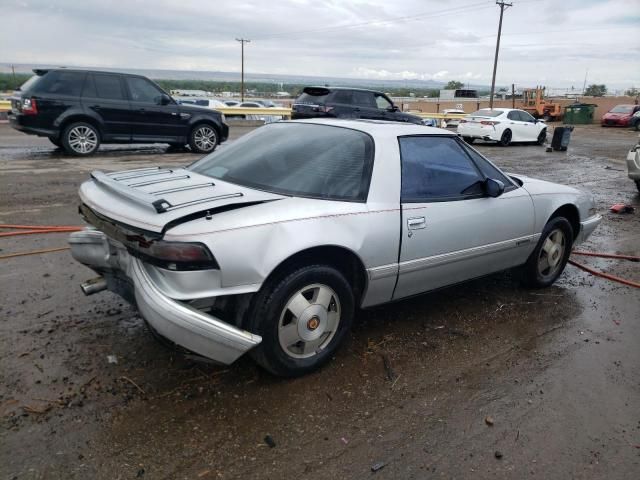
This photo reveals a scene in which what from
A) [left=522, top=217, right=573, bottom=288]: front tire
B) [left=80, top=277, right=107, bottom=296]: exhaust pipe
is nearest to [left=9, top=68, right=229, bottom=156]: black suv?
[left=80, top=277, right=107, bottom=296]: exhaust pipe

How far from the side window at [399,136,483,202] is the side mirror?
0.19 feet

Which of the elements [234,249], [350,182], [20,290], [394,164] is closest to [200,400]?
[234,249]

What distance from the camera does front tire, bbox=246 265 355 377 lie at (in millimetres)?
2846

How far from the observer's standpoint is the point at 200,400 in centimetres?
289

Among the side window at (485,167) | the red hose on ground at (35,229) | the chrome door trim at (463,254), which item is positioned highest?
the side window at (485,167)

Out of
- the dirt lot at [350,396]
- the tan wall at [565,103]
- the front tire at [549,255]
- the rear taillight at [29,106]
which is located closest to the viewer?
the dirt lot at [350,396]

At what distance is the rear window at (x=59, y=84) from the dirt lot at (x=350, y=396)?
7.38m

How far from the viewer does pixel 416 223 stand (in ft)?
11.5

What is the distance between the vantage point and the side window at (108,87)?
1120 centimetres

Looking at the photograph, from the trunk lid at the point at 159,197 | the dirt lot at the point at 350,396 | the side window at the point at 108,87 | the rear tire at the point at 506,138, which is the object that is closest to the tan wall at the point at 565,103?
the rear tire at the point at 506,138

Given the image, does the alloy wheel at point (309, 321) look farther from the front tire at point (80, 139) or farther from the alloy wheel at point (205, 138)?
the alloy wheel at point (205, 138)

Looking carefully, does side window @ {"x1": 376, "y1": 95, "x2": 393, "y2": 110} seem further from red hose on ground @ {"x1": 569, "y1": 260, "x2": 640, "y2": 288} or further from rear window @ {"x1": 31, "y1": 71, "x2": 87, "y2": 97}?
red hose on ground @ {"x1": 569, "y1": 260, "x2": 640, "y2": 288}

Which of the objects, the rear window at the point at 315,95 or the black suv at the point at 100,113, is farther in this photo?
the rear window at the point at 315,95

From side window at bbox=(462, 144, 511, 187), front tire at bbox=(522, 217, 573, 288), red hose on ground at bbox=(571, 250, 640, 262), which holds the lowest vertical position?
red hose on ground at bbox=(571, 250, 640, 262)
